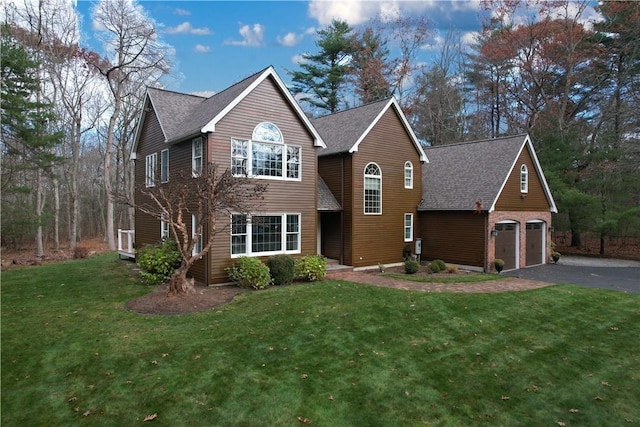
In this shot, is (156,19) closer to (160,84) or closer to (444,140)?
(160,84)

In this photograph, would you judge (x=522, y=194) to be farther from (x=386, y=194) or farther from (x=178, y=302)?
(x=178, y=302)

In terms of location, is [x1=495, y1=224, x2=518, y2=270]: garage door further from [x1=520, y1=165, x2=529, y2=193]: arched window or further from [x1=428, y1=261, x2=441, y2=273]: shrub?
[x1=428, y1=261, x2=441, y2=273]: shrub

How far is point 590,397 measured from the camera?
608cm

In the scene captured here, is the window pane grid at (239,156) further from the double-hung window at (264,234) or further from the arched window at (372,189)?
the arched window at (372,189)

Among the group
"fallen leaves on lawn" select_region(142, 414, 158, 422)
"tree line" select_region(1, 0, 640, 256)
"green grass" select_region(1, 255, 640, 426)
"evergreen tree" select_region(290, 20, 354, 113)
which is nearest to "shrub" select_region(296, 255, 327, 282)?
"green grass" select_region(1, 255, 640, 426)

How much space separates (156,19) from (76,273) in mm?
19657

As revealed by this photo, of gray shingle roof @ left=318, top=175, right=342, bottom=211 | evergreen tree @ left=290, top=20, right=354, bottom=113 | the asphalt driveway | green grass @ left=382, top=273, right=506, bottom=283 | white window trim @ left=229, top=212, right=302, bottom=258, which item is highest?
evergreen tree @ left=290, top=20, right=354, bottom=113

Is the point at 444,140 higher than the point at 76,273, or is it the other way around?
the point at 444,140

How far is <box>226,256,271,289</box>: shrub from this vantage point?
12.5 metres

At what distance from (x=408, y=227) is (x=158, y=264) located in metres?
12.3

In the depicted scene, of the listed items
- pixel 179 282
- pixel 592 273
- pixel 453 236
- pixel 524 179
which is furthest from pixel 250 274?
pixel 592 273

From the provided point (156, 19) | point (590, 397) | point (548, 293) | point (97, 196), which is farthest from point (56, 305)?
point (97, 196)

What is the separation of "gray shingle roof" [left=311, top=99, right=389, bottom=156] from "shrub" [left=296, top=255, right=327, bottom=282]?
18.6 feet

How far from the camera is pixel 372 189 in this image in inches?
715
